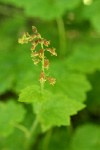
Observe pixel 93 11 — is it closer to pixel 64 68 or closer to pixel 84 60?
pixel 84 60

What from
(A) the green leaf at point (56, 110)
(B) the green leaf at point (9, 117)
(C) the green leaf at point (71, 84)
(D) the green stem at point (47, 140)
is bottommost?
(A) the green leaf at point (56, 110)

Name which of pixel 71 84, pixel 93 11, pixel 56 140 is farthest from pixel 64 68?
pixel 93 11

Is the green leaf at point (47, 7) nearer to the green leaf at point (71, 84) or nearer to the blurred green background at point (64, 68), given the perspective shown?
the blurred green background at point (64, 68)

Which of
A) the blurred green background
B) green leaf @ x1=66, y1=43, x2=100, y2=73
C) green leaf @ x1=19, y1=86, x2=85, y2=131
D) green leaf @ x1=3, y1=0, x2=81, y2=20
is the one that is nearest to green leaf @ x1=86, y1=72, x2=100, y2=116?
the blurred green background

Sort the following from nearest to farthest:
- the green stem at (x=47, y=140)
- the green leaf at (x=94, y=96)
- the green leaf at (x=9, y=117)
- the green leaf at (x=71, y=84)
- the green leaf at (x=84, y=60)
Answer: the green leaf at (x=9, y=117), the green leaf at (x=71, y=84), the green stem at (x=47, y=140), the green leaf at (x=84, y=60), the green leaf at (x=94, y=96)

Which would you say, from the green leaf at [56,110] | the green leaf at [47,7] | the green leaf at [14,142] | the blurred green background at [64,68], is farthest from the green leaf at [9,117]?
the green leaf at [47,7]

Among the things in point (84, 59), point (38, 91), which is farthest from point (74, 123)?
point (38, 91)
